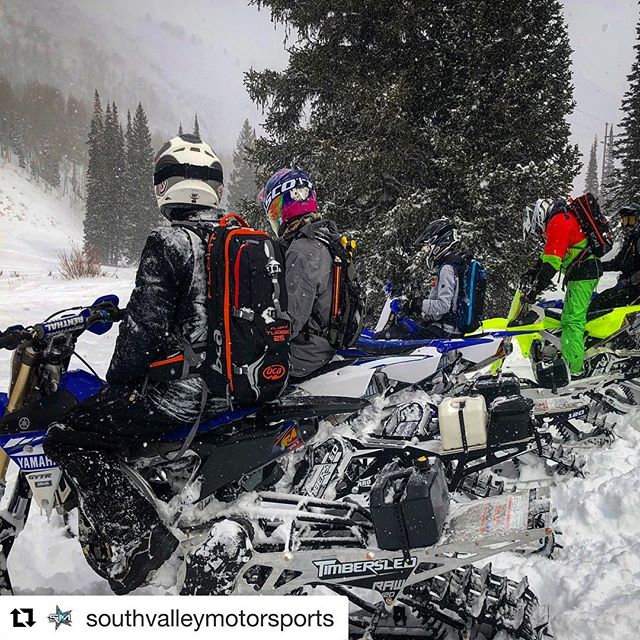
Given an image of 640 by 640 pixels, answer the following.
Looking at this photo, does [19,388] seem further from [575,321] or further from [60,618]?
[575,321]

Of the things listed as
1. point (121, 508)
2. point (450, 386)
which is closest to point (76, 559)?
point (121, 508)

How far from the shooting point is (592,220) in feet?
15.4

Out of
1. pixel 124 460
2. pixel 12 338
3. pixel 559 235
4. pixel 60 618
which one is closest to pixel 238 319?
pixel 124 460

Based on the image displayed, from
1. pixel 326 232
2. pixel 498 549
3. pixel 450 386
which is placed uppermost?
pixel 326 232

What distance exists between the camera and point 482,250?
8648mm

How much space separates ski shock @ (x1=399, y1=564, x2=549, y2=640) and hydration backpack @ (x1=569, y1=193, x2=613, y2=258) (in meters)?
3.51

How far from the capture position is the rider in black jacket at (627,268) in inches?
208

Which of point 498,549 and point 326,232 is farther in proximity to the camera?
point 326,232

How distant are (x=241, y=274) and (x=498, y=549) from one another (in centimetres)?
137

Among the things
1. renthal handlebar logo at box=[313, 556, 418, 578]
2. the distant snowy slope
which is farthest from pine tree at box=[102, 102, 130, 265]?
renthal handlebar logo at box=[313, 556, 418, 578]

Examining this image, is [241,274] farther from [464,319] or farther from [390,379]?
[464,319]

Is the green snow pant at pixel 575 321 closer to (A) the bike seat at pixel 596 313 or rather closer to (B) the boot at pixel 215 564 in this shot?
(A) the bike seat at pixel 596 313

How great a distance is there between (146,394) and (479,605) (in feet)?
5.06

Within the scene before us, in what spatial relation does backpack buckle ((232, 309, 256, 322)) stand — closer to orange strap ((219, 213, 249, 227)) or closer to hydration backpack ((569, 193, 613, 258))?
orange strap ((219, 213, 249, 227))
